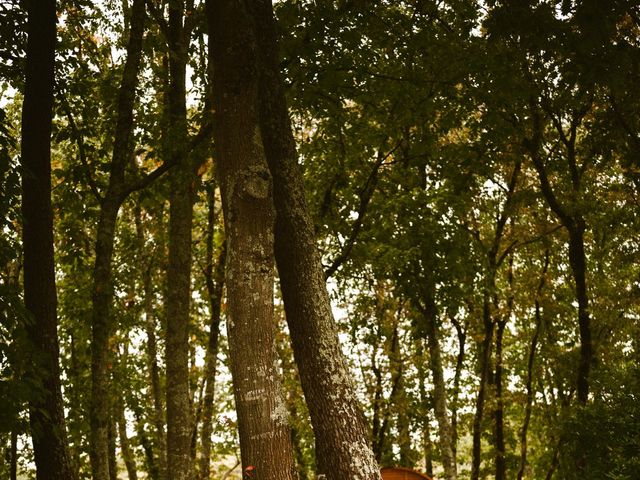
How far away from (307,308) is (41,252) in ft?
10.7

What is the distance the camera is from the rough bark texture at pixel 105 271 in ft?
27.2

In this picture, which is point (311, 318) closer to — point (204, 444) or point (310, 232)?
point (310, 232)

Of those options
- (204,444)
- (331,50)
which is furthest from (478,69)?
(204,444)

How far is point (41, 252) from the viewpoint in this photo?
22.8ft

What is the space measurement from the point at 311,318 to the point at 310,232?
0.90 metres

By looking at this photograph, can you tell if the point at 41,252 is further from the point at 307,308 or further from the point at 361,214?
the point at 361,214

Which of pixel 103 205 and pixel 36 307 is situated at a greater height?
pixel 103 205

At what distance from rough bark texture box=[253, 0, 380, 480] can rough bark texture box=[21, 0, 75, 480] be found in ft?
8.12

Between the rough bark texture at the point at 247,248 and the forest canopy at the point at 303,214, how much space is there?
2cm

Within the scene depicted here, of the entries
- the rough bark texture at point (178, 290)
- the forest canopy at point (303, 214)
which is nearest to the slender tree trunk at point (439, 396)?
the forest canopy at point (303, 214)

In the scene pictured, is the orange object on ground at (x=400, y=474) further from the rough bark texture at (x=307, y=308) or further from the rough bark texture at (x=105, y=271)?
the rough bark texture at (x=307, y=308)

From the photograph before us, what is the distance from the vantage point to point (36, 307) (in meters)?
6.82

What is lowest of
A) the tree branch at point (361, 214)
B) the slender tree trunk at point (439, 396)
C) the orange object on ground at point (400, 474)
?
the orange object on ground at point (400, 474)

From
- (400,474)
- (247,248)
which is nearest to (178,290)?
(247,248)
